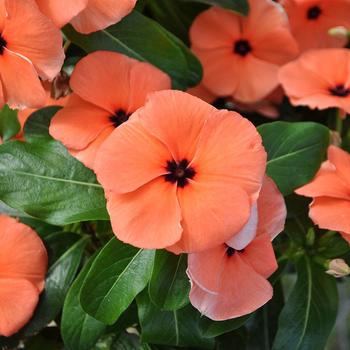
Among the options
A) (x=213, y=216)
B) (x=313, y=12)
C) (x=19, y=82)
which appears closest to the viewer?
(x=213, y=216)

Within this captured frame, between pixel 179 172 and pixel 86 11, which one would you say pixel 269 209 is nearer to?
pixel 179 172

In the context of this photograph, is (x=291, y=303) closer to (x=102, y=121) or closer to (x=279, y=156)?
(x=279, y=156)

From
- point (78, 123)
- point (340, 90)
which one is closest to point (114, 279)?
point (78, 123)

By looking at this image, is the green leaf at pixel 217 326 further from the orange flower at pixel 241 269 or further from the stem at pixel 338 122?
the stem at pixel 338 122

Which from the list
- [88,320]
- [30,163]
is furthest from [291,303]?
[30,163]

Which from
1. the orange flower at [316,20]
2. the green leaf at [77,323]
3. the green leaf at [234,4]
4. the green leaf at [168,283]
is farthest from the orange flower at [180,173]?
the orange flower at [316,20]

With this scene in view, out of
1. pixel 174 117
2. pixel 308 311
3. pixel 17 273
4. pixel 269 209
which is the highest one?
pixel 174 117
